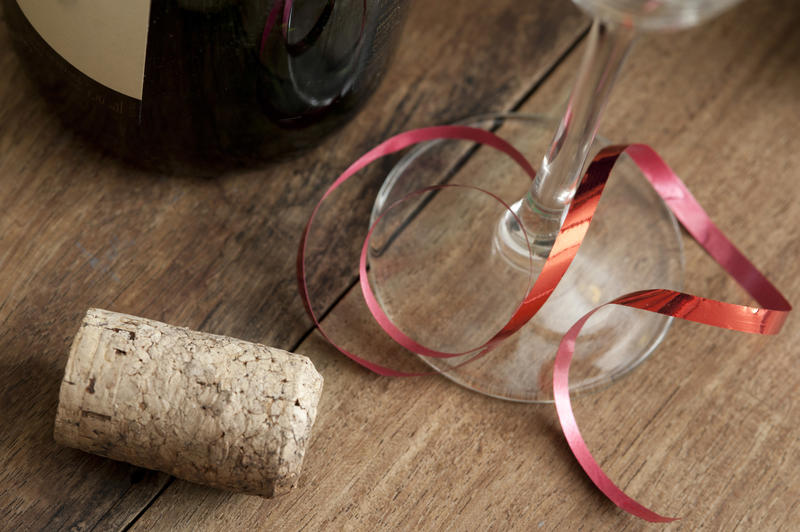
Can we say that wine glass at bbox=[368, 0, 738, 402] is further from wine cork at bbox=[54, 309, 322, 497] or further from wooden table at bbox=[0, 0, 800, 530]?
wine cork at bbox=[54, 309, 322, 497]

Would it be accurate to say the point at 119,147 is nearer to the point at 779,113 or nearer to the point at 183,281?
the point at 183,281

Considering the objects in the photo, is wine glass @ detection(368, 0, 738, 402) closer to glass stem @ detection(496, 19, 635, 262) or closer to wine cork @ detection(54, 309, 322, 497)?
glass stem @ detection(496, 19, 635, 262)

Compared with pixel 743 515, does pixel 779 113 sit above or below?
above

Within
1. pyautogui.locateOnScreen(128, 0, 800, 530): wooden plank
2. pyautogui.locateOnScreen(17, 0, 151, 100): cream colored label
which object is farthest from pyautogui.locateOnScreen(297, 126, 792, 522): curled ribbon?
pyautogui.locateOnScreen(17, 0, 151, 100): cream colored label

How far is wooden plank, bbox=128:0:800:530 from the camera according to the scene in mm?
450

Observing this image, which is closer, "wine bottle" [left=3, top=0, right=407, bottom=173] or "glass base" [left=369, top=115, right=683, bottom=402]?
"wine bottle" [left=3, top=0, right=407, bottom=173]

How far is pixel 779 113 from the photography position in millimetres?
583

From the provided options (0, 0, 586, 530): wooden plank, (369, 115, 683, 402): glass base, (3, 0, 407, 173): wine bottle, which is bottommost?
(0, 0, 586, 530): wooden plank

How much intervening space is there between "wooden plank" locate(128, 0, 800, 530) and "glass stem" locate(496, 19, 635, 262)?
102 millimetres

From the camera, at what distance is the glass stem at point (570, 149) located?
1.17 ft

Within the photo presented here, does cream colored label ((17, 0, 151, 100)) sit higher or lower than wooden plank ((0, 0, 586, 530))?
higher

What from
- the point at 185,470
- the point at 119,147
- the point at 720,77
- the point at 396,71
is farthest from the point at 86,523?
the point at 720,77

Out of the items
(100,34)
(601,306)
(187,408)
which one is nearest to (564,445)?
(601,306)

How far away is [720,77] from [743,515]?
309mm
